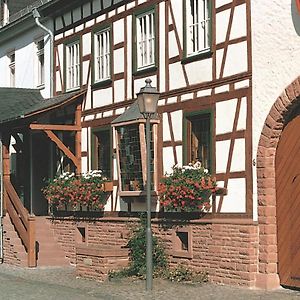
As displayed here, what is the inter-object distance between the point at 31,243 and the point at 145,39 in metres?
5.88

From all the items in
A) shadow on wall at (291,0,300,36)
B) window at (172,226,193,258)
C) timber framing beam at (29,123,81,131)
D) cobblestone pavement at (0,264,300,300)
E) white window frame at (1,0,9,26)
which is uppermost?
white window frame at (1,0,9,26)

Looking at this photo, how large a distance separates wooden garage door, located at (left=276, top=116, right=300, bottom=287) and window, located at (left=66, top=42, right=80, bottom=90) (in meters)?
8.46

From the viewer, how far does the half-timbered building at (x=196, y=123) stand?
14.8 m

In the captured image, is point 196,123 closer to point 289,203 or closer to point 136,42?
point 289,203

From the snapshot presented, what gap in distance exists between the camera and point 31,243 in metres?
20.6

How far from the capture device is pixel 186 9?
668 inches

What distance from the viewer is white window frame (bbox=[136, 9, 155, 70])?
60.2ft

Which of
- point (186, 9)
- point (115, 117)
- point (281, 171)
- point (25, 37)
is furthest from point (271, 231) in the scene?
point (25, 37)

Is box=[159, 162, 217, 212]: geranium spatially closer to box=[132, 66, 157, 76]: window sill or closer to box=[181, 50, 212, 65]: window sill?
box=[181, 50, 212, 65]: window sill

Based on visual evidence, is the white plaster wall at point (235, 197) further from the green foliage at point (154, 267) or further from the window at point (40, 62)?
the window at point (40, 62)

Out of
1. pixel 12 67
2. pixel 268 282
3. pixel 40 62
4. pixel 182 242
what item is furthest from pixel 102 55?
pixel 268 282

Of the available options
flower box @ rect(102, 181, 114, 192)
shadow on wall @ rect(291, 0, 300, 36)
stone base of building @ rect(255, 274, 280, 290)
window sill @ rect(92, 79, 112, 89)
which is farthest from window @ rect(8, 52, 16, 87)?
stone base of building @ rect(255, 274, 280, 290)

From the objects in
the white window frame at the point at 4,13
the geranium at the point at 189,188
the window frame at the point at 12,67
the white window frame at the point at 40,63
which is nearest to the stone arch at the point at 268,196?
the geranium at the point at 189,188

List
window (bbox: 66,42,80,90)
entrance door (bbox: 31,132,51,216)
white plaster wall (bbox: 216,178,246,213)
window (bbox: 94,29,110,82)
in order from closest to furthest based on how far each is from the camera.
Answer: white plaster wall (bbox: 216,178,246,213), window (bbox: 94,29,110,82), window (bbox: 66,42,80,90), entrance door (bbox: 31,132,51,216)
